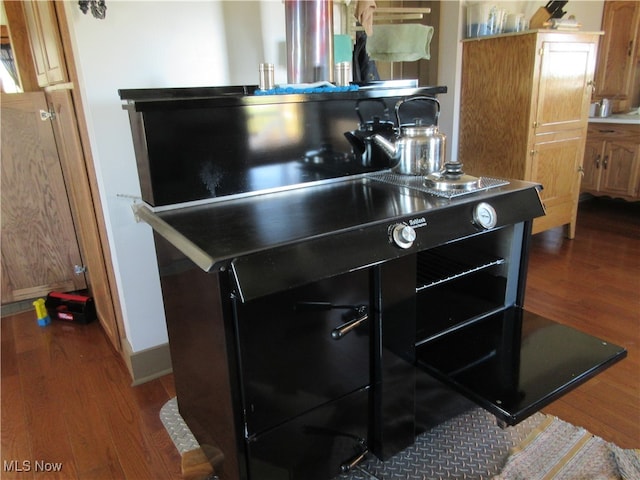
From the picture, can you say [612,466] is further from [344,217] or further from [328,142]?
[328,142]

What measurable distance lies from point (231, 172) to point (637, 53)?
13.5 feet

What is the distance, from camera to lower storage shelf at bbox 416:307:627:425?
1233 mm

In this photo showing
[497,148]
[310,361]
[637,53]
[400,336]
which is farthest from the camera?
[637,53]

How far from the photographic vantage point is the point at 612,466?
4.89 ft

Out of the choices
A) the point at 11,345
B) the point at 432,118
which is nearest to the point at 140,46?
the point at 432,118

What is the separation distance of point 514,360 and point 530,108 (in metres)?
2.14

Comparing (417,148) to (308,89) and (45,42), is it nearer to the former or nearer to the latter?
(308,89)

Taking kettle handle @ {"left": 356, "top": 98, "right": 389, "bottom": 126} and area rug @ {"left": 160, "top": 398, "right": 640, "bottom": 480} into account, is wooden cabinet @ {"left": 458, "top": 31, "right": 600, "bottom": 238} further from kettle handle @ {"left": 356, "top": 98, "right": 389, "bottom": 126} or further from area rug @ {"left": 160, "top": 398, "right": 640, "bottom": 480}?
area rug @ {"left": 160, "top": 398, "right": 640, "bottom": 480}

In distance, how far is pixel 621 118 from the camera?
394 centimetres

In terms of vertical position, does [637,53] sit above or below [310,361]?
above

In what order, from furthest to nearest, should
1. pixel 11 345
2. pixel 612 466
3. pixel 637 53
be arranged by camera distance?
pixel 637 53 < pixel 11 345 < pixel 612 466

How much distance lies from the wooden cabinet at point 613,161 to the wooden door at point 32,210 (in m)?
4.16

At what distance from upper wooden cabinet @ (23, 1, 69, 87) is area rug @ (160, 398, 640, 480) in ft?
4.93

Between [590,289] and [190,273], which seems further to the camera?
[590,289]
